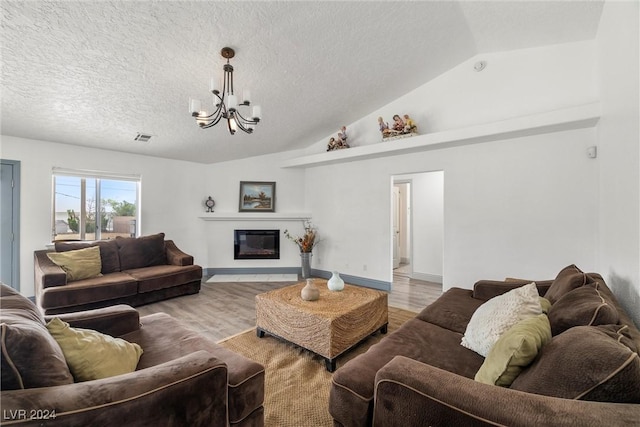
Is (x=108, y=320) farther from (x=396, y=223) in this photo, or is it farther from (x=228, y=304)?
(x=396, y=223)

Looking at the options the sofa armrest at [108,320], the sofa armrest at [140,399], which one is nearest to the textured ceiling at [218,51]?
the sofa armrest at [108,320]

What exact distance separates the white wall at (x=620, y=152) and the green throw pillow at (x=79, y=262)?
5195mm

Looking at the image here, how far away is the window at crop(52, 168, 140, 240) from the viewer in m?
4.06

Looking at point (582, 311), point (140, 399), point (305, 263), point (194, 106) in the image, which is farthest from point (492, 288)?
point (305, 263)

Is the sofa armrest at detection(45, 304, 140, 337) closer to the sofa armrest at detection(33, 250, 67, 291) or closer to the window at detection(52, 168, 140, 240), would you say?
the sofa armrest at detection(33, 250, 67, 291)

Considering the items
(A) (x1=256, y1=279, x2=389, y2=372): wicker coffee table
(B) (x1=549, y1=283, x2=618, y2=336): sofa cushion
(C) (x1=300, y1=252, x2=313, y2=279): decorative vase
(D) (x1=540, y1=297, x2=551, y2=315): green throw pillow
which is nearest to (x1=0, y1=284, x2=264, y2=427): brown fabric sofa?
(A) (x1=256, y1=279, x2=389, y2=372): wicker coffee table

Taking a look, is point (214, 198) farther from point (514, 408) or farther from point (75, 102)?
point (514, 408)

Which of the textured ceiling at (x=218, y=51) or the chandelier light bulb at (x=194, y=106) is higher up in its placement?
the textured ceiling at (x=218, y=51)

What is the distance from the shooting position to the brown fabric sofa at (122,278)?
3115 millimetres

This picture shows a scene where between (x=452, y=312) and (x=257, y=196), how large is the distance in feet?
14.0

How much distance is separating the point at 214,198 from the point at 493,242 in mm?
4851

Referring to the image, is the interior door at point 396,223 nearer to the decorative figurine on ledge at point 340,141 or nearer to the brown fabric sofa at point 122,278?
the decorative figurine on ledge at point 340,141

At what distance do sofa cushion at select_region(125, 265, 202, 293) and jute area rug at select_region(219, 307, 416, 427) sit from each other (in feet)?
5.57

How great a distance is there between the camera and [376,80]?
353cm
